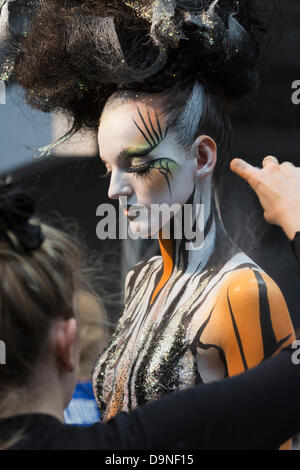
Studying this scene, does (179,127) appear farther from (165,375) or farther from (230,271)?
(165,375)

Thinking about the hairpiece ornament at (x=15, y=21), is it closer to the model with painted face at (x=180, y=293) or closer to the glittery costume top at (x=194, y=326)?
the model with painted face at (x=180, y=293)

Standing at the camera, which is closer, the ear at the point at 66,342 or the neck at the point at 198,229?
the ear at the point at 66,342

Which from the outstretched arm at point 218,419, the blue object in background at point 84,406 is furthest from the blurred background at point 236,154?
the outstretched arm at point 218,419

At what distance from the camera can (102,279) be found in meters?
1.41

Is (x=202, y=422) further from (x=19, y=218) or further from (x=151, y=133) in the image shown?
(x=151, y=133)

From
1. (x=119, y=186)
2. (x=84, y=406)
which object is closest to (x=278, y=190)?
(x=119, y=186)

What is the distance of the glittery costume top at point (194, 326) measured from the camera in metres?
0.98

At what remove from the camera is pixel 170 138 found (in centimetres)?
107

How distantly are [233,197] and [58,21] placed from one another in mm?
518

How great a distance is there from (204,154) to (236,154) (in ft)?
0.47

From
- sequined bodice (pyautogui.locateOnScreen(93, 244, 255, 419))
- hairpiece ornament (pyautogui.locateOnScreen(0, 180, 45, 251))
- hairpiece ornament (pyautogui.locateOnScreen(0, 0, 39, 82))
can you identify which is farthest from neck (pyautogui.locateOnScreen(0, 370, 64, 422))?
hairpiece ornament (pyautogui.locateOnScreen(0, 0, 39, 82))

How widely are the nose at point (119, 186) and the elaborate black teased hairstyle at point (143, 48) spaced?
0.16 meters

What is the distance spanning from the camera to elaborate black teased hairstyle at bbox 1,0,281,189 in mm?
1011
